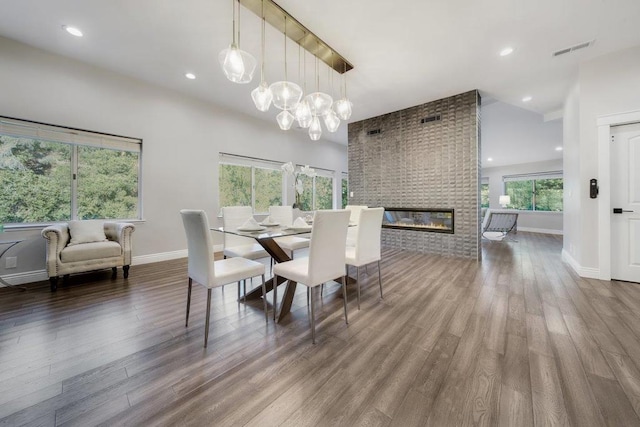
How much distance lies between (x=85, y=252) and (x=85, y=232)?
424 millimetres

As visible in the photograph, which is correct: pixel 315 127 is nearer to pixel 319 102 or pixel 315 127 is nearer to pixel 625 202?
pixel 319 102

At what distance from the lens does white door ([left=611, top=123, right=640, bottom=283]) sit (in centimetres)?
288

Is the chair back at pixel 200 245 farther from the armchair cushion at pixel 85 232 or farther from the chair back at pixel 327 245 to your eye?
the armchair cushion at pixel 85 232

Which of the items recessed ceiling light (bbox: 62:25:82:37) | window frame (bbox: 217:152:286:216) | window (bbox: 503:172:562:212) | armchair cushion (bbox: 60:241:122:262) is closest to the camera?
recessed ceiling light (bbox: 62:25:82:37)

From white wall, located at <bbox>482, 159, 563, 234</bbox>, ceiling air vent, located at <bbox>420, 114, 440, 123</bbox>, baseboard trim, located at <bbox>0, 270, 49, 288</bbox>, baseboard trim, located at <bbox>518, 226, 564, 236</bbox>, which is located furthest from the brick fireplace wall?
white wall, located at <bbox>482, 159, 563, 234</bbox>

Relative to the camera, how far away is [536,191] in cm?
820

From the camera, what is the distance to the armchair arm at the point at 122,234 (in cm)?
319

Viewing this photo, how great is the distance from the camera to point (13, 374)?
1.38 m

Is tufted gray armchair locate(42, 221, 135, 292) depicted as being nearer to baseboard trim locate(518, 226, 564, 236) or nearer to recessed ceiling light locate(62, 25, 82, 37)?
recessed ceiling light locate(62, 25, 82, 37)

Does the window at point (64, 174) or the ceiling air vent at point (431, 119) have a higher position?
the ceiling air vent at point (431, 119)

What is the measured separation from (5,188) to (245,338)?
366 cm

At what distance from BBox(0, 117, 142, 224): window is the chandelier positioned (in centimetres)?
268

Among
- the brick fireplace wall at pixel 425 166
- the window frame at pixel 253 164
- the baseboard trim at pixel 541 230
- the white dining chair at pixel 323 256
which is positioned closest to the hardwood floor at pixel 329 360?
the white dining chair at pixel 323 256

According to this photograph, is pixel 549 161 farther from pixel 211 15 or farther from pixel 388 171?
pixel 211 15
